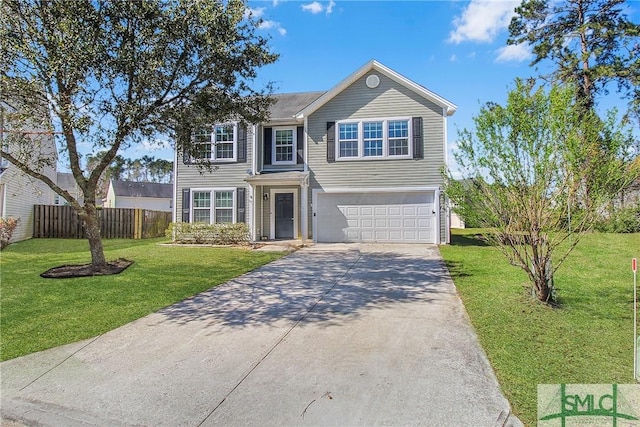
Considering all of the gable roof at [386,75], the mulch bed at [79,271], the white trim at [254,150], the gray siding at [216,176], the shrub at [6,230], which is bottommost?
the mulch bed at [79,271]

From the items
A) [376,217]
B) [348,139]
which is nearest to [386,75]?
[348,139]

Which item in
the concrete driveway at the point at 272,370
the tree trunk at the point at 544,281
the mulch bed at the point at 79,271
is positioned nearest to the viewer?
the concrete driveway at the point at 272,370

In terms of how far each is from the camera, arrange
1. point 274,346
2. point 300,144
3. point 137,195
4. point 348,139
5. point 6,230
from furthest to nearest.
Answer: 1. point 137,195
2. point 300,144
3. point 348,139
4. point 6,230
5. point 274,346

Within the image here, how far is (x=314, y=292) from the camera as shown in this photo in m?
7.18

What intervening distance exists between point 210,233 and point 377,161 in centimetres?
749

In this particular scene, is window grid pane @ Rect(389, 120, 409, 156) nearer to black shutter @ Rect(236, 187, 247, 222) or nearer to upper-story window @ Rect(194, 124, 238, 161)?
black shutter @ Rect(236, 187, 247, 222)

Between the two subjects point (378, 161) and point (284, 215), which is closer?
point (378, 161)

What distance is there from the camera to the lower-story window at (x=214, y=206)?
15.9 meters

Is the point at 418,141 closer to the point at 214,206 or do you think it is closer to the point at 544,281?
the point at 214,206

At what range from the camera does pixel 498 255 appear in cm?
1112

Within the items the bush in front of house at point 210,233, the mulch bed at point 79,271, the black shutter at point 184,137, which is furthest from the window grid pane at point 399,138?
the mulch bed at point 79,271

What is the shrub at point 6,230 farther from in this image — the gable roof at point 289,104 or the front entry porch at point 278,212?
the gable roof at point 289,104

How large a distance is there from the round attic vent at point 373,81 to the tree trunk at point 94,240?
1114 centimetres

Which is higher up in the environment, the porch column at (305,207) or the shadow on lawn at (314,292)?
the porch column at (305,207)
